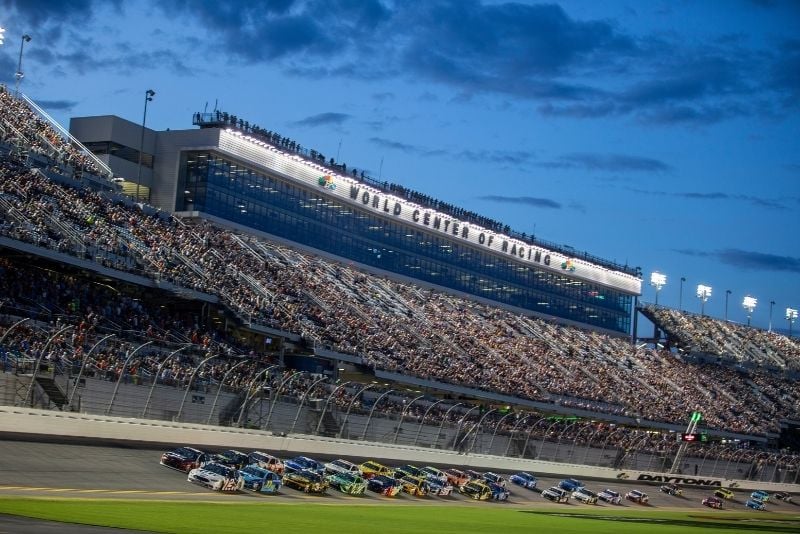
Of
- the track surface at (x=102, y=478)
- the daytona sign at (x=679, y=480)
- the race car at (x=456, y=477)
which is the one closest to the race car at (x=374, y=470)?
the track surface at (x=102, y=478)

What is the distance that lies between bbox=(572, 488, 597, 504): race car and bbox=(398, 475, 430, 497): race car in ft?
51.5

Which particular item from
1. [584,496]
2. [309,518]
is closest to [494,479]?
[584,496]

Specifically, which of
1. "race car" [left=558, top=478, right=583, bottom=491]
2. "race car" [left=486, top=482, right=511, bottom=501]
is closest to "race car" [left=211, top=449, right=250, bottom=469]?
"race car" [left=486, top=482, right=511, bottom=501]

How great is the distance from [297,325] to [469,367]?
22086 millimetres

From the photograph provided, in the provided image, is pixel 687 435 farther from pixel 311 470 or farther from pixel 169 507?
pixel 169 507

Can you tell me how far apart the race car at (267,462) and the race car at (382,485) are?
6189 mm

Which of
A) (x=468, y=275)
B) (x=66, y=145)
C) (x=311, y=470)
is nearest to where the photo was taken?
(x=311, y=470)

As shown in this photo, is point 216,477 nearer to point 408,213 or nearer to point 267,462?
point 267,462

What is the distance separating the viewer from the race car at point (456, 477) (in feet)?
232

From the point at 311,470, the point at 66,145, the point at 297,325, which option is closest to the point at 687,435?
the point at 297,325

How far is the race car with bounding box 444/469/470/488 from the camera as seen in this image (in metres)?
70.6

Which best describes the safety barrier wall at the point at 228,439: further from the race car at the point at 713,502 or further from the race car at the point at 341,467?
the race car at the point at 713,502

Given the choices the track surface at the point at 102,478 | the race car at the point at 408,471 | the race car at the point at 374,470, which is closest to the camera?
the track surface at the point at 102,478

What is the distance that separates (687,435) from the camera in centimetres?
9694
